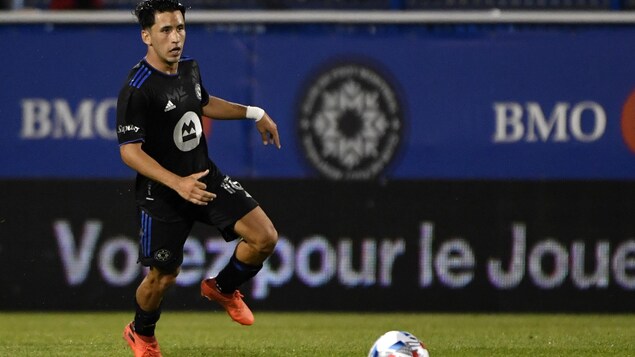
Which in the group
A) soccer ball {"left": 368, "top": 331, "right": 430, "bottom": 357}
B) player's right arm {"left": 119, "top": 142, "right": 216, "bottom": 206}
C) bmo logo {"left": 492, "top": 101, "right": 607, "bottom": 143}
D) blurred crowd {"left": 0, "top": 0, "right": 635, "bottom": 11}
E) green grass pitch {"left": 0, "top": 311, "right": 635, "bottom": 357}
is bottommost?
green grass pitch {"left": 0, "top": 311, "right": 635, "bottom": 357}

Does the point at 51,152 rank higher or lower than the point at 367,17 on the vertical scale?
lower

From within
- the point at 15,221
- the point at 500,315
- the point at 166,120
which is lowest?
the point at 500,315

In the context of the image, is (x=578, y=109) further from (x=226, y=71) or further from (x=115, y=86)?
(x=115, y=86)

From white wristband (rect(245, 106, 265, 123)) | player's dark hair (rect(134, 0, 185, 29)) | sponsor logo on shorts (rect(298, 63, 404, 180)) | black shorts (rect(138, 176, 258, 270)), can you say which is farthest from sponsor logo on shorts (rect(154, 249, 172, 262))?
sponsor logo on shorts (rect(298, 63, 404, 180))

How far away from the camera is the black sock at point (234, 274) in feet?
26.9

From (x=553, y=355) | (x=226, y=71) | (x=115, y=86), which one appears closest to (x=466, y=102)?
(x=226, y=71)

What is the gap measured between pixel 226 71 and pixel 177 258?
237 inches

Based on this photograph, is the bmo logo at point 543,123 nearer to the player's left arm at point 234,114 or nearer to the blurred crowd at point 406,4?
the blurred crowd at point 406,4

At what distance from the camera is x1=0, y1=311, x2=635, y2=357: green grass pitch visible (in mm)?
8547

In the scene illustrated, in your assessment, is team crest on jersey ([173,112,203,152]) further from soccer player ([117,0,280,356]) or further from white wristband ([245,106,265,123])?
white wristband ([245,106,265,123])

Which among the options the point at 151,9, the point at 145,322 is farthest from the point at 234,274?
the point at 151,9

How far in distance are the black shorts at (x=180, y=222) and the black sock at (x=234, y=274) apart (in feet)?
0.58

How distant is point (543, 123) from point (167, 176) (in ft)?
22.3

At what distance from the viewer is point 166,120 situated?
782 centimetres
